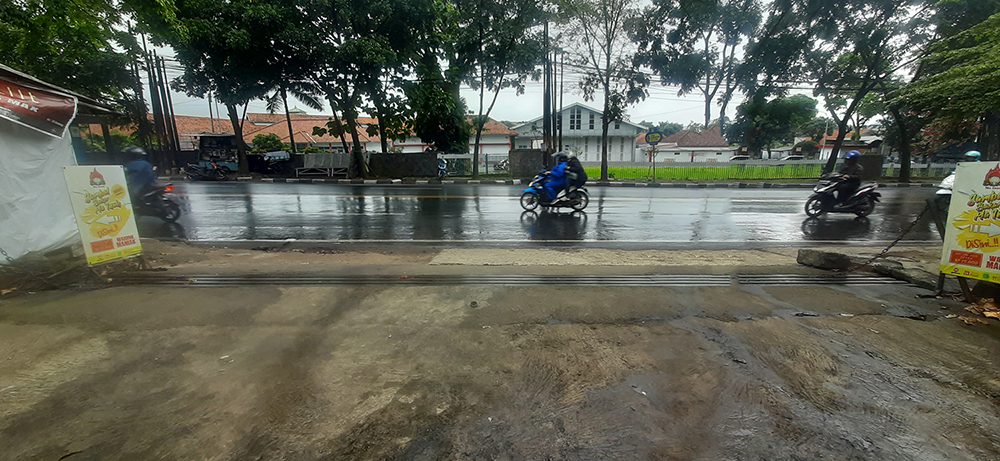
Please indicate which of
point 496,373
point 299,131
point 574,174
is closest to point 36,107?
point 496,373

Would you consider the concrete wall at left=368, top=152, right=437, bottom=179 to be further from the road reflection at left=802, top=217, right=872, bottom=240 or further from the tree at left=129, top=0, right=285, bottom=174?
the road reflection at left=802, top=217, right=872, bottom=240

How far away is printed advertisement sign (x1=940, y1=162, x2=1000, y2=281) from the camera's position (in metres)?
3.46

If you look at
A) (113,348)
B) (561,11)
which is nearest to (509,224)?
(113,348)

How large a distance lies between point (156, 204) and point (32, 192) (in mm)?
4205

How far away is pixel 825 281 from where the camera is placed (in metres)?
4.47

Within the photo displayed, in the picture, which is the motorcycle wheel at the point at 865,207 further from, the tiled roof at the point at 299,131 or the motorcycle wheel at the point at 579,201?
the tiled roof at the point at 299,131

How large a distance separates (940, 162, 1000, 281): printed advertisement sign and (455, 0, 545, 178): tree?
17986 millimetres

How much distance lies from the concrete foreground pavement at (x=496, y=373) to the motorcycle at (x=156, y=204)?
5413 millimetres

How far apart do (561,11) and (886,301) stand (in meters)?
20.0

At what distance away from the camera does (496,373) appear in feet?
8.69

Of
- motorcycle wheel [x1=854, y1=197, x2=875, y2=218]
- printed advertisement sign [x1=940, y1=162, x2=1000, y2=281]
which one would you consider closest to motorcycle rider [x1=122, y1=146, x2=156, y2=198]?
printed advertisement sign [x1=940, y1=162, x2=1000, y2=281]

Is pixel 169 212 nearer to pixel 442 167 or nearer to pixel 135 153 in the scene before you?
pixel 135 153

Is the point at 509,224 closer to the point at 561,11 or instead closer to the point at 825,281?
the point at 825,281

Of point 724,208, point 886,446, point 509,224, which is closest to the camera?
point 886,446
